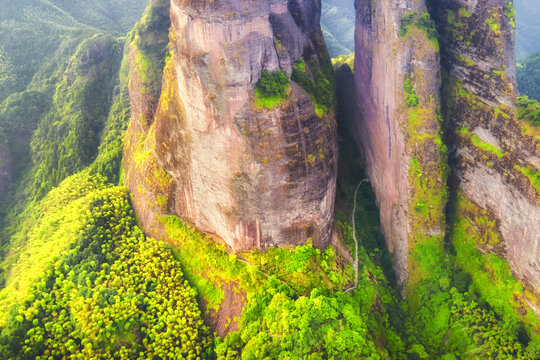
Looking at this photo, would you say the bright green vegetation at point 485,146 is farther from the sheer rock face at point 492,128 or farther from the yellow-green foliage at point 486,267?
the yellow-green foliage at point 486,267

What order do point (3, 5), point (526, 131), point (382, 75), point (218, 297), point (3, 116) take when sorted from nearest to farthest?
point (526, 131) < point (218, 297) < point (382, 75) < point (3, 116) < point (3, 5)

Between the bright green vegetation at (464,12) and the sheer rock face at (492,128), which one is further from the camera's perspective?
the bright green vegetation at (464,12)

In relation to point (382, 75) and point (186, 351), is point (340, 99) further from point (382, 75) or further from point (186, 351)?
point (186, 351)

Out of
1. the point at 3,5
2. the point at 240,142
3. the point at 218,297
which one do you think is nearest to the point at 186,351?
the point at 218,297

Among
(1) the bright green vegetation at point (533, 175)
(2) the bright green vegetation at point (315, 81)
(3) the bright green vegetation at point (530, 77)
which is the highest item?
(2) the bright green vegetation at point (315, 81)

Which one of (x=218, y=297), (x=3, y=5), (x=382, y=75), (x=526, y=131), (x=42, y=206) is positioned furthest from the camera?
(x=3, y=5)

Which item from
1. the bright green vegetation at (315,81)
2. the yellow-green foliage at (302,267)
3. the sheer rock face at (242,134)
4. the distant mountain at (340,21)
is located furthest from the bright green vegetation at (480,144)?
the distant mountain at (340,21)
